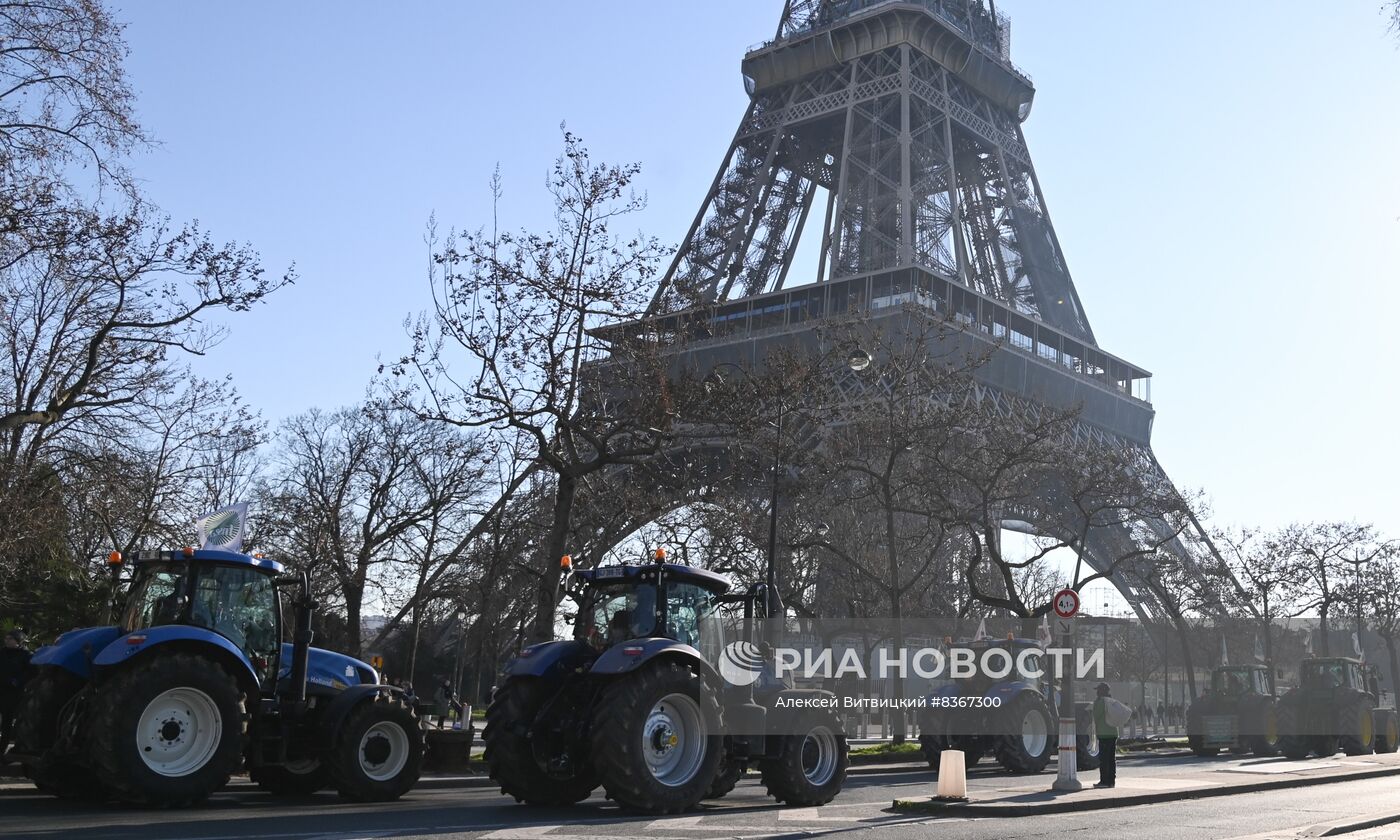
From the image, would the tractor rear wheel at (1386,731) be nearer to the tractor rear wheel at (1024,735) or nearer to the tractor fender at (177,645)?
the tractor rear wheel at (1024,735)

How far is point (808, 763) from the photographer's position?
1486 cm

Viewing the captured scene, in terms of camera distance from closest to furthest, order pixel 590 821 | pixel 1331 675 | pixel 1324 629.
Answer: pixel 590 821, pixel 1331 675, pixel 1324 629

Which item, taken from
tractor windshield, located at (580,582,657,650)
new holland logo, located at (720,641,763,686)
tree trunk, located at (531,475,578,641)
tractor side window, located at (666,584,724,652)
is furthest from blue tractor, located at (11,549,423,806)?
tree trunk, located at (531,475,578,641)

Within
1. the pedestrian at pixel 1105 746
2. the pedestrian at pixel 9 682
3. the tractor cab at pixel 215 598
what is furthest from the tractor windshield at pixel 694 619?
the pedestrian at pixel 9 682

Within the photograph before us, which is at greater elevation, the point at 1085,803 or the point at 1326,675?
the point at 1326,675

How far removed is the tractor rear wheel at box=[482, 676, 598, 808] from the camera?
44.4 feet

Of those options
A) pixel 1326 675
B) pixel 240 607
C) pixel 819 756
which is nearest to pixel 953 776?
pixel 819 756

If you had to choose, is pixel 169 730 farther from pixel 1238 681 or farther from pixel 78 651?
pixel 1238 681

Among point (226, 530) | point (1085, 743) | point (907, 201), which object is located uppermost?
point (907, 201)

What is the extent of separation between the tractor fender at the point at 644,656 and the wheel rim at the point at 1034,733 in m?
10.3

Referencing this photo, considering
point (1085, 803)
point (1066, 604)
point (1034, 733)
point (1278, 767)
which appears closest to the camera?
point (1085, 803)

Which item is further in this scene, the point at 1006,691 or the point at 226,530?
the point at 1006,691

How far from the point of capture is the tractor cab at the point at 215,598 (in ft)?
44.5

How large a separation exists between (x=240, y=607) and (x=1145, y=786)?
40.6ft
